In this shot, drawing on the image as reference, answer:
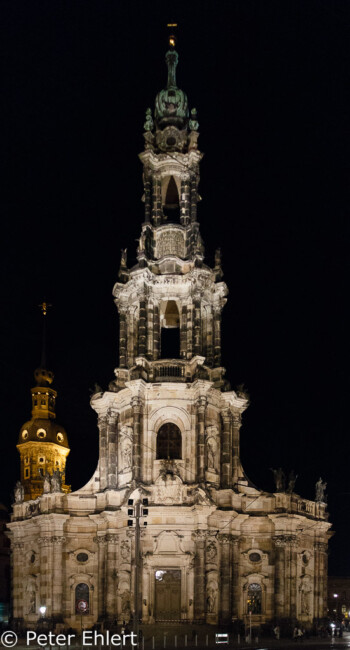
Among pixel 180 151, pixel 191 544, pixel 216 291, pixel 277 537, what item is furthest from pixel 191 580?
pixel 180 151

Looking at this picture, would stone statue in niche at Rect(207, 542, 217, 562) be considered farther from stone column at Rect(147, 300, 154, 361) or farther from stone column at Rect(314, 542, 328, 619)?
stone column at Rect(147, 300, 154, 361)

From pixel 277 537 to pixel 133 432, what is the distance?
450 inches

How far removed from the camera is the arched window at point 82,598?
60062 mm

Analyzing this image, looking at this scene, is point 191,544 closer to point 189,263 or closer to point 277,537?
point 277,537

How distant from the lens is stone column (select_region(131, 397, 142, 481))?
59.9m

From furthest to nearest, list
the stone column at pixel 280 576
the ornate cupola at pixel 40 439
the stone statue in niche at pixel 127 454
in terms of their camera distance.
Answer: the ornate cupola at pixel 40 439, the stone statue in niche at pixel 127 454, the stone column at pixel 280 576

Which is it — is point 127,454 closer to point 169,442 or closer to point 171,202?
point 169,442

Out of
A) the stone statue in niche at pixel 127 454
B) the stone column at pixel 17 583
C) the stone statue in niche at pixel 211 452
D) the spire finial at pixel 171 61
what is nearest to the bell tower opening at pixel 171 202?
the spire finial at pixel 171 61

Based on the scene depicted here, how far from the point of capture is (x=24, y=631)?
61.1 metres

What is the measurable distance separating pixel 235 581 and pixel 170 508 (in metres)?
6.29

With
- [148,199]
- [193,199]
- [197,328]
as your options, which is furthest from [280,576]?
[148,199]

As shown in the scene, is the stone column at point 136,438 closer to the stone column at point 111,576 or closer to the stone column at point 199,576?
the stone column at point 111,576

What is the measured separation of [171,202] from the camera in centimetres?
7194

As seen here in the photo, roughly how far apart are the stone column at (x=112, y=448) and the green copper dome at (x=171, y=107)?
23253 millimetres
